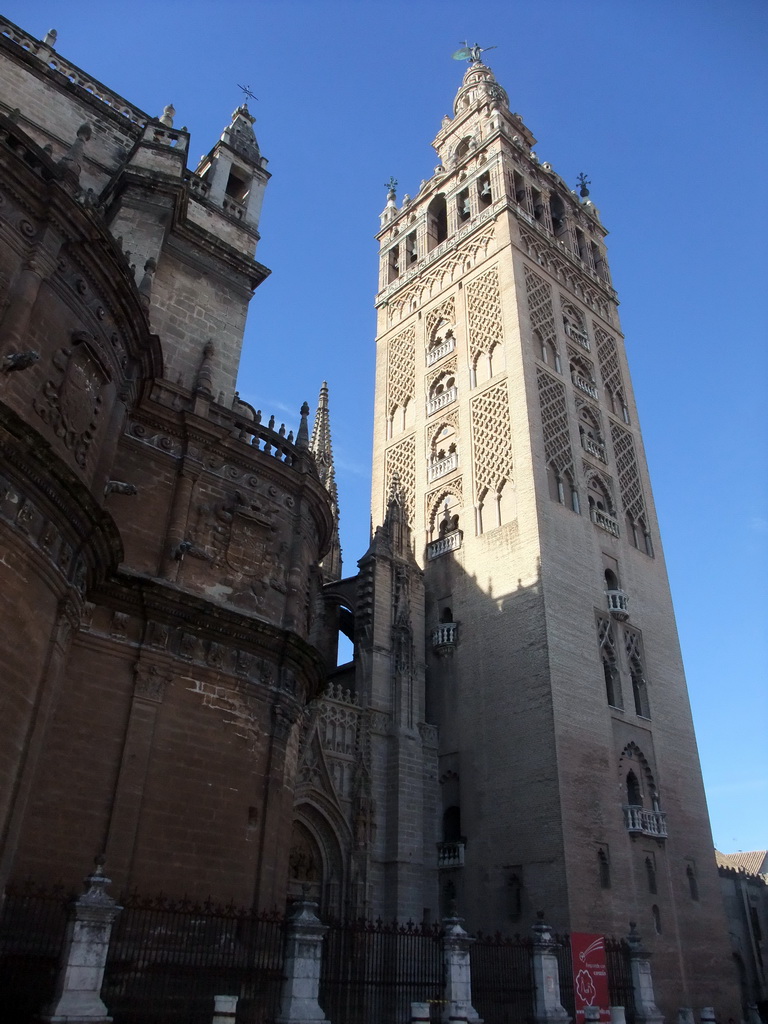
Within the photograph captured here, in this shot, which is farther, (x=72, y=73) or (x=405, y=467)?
(x=405, y=467)

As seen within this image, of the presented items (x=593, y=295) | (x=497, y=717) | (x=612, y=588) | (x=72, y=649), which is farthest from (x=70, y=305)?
(x=593, y=295)

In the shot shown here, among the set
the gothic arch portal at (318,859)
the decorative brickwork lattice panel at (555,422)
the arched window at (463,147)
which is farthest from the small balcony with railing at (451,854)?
the arched window at (463,147)

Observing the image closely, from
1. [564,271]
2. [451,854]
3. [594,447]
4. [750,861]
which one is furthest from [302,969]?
[750,861]

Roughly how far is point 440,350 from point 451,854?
1731 cm

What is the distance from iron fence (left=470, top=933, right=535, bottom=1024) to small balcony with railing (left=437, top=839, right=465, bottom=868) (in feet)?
21.1

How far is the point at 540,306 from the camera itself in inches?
1150

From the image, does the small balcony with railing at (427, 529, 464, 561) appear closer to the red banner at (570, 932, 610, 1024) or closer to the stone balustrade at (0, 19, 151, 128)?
the red banner at (570, 932, 610, 1024)

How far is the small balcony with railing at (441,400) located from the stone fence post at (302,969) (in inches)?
Result: 797

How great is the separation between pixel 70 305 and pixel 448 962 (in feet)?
37.3

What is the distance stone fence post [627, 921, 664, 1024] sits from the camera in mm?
14797

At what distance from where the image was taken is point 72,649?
41.3 feet

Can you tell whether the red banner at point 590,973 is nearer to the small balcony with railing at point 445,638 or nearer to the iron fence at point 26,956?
the iron fence at point 26,956

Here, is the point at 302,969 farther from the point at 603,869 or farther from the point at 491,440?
the point at 491,440

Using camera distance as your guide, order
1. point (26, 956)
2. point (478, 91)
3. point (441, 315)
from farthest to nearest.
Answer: point (478, 91) → point (441, 315) → point (26, 956)
